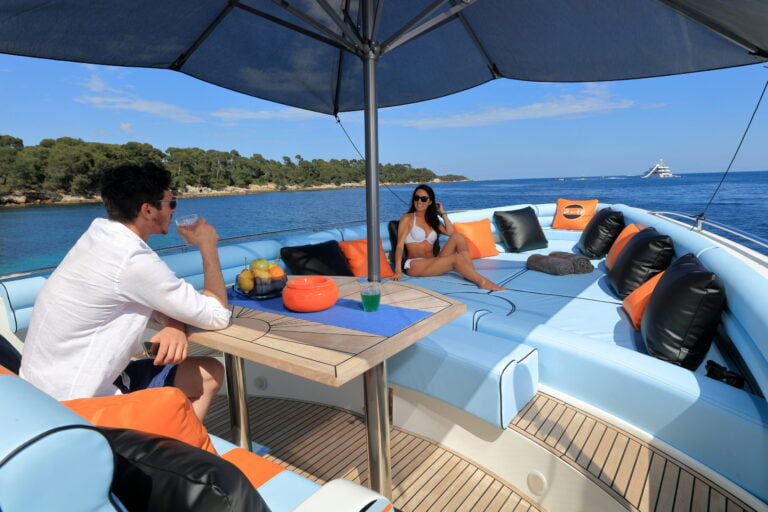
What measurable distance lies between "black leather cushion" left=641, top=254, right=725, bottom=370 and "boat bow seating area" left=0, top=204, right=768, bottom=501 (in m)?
0.06

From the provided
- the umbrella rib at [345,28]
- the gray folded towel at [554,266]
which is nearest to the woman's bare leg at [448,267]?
the gray folded towel at [554,266]

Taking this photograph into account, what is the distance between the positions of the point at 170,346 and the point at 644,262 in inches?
93.6

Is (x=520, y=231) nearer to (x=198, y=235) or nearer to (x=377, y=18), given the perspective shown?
(x=377, y=18)

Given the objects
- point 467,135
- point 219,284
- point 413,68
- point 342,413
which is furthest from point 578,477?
point 467,135

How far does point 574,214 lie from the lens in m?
4.54

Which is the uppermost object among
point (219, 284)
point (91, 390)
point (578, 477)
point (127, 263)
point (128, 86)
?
point (128, 86)

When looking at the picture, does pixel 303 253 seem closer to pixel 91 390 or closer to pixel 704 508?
pixel 91 390

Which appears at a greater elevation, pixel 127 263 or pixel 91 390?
pixel 127 263

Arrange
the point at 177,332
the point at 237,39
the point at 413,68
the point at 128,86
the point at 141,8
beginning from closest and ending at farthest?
1. the point at 177,332
2. the point at 141,8
3. the point at 237,39
4. the point at 413,68
5. the point at 128,86

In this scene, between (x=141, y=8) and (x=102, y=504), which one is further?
(x=141, y=8)

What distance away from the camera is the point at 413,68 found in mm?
2791

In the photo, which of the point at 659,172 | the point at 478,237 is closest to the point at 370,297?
the point at 478,237

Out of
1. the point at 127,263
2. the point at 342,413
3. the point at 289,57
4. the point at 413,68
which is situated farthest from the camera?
the point at 413,68

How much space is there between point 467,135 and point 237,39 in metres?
40.4
